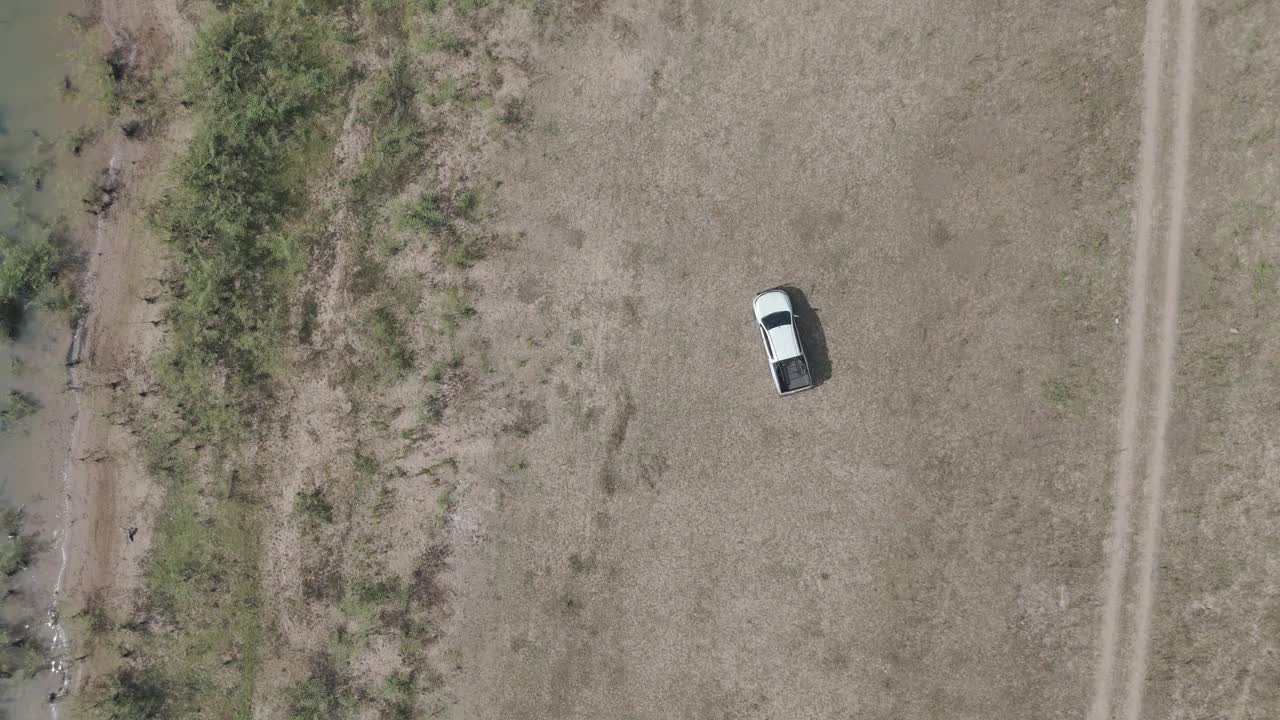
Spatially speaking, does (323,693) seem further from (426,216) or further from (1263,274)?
(1263,274)

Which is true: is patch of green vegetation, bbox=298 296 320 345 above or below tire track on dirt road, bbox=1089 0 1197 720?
above

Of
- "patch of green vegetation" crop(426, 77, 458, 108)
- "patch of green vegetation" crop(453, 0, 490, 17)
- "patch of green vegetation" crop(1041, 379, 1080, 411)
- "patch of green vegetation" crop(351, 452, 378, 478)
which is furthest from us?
"patch of green vegetation" crop(351, 452, 378, 478)

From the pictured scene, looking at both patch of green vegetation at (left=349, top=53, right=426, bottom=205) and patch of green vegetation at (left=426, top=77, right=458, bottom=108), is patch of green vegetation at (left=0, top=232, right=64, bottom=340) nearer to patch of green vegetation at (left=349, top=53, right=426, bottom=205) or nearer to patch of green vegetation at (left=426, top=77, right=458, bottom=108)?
patch of green vegetation at (left=349, top=53, right=426, bottom=205)

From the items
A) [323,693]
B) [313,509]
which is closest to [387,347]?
[313,509]

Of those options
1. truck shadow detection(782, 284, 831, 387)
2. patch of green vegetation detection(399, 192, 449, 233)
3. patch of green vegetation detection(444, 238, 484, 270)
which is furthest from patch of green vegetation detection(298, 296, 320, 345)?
truck shadow detection(782, 284, 831, 387)

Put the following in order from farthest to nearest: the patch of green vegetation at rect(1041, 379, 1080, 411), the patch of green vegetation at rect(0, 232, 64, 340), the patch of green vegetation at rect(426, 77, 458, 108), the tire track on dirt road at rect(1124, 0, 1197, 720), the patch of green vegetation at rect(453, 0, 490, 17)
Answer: the patch of green vegetation at rect(0, 232, 64, 340) → the patch of green vegetation at rect(426, 77, 458, 108) → the patch of green vegetation at rect(453, 0, 490, 17) → the patch of green vegetation at rect(1041, 379, 1080, 411) → the tire track on dirt road at rect(1124, 0, 1197, 720)

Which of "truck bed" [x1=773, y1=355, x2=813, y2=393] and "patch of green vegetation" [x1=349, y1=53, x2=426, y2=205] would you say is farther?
"patch of green vegetation" [x1=349, y1=53, x2=426, y2=205]
